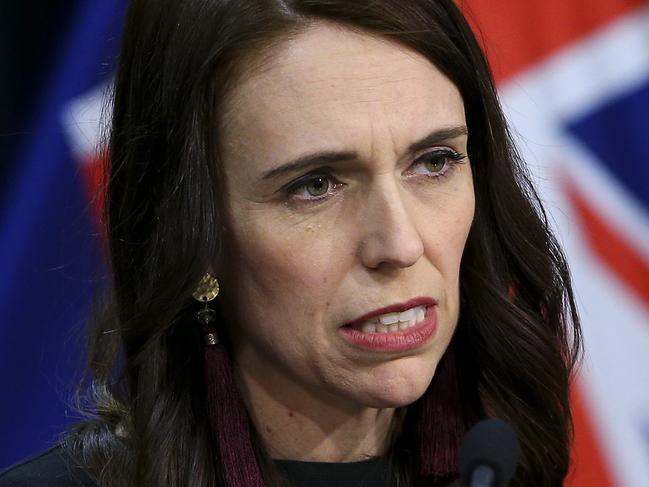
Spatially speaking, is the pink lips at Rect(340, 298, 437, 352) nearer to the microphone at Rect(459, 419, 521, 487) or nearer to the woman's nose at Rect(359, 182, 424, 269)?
the woman's nose at Rect(359, 182, 424, 269)

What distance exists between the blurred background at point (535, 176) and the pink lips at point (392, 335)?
0.77m

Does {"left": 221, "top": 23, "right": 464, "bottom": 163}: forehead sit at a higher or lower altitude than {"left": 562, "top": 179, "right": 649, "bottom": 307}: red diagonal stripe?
higher

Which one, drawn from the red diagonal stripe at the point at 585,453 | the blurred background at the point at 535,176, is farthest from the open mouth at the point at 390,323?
the red diagonal stripe at the point at 585,453

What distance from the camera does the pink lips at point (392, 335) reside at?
141 centimetres

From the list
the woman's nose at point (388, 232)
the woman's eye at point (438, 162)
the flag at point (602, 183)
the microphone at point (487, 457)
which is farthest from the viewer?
the flag at point (602, 183)

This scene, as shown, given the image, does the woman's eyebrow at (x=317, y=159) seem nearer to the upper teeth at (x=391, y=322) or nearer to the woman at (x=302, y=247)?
the woman at (x=302, y=247)

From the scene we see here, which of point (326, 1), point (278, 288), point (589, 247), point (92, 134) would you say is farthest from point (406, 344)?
point (92, 134)

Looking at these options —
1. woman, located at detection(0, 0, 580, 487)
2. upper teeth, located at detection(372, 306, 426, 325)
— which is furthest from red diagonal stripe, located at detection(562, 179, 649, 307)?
upper teeth, located at detection(372, 306, 426, 325)

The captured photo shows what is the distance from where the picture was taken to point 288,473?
5.11 feet

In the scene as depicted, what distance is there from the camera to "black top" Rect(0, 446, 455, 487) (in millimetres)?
1554

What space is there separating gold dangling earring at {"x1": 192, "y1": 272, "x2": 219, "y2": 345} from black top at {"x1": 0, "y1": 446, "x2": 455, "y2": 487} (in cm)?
20

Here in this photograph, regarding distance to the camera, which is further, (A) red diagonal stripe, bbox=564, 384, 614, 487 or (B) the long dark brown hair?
(A) red diagonal stripe, bbox=564, 384, 614, 487

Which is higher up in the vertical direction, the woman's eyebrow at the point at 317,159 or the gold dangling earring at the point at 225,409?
the woman's eyebrow at the point at 317,159

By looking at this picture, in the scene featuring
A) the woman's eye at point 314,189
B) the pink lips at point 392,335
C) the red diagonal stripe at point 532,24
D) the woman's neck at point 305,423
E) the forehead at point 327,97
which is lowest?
the woman's neck at point 305,423
